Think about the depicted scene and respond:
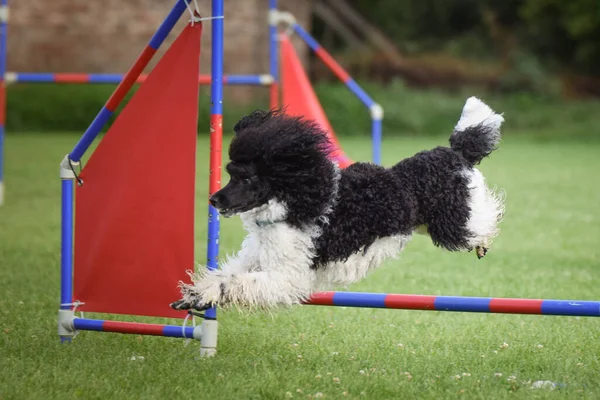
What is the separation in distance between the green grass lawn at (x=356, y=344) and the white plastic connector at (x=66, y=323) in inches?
2.4

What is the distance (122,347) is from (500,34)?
2519 cm

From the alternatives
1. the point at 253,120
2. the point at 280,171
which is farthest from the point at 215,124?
the point at 280,171

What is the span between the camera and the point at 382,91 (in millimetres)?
22328

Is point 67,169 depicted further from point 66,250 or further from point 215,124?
point 215,124

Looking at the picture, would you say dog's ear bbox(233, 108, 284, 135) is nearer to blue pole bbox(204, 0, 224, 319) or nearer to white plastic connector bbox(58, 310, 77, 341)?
blue pole bbox(204, 0, 224, 319)

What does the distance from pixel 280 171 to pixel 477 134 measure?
2.90ft

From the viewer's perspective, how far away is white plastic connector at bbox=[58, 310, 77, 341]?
4.32m

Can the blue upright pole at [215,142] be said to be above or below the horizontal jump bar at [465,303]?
above

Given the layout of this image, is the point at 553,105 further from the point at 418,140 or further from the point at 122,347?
the point at 122,347

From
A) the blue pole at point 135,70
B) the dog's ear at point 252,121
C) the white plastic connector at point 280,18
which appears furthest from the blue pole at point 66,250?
the white plastic connector at point 280,18

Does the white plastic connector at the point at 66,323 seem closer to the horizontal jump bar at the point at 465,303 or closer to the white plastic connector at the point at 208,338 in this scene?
the white plastic connector at the point at 208,338

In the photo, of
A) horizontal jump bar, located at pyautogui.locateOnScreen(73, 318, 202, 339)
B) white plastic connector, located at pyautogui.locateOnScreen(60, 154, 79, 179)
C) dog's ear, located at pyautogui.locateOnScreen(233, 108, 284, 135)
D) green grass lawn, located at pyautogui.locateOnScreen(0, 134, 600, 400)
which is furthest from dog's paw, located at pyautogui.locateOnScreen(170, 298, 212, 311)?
white plastic connector, located at pyautogui.locateOnScreen(60, 154, 79, 179)

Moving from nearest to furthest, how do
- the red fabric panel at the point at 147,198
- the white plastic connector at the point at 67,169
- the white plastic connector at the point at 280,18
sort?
the red fabric panel at the point at 147,198 → the white plastic connector at the point at 67,169 → the white plastic connector at the point at 280,18

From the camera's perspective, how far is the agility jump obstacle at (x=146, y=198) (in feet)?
13.4
